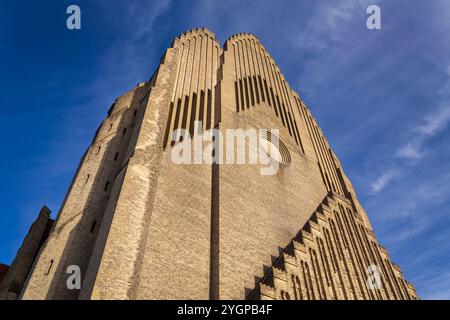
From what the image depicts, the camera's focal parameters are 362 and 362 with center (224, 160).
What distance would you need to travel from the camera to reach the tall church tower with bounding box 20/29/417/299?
10.1 meters

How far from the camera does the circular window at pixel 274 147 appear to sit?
18188mm

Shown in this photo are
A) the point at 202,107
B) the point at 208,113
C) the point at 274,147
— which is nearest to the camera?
the point at 208,113

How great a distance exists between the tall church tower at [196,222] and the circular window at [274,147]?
0.34 ft

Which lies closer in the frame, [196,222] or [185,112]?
[196,222]

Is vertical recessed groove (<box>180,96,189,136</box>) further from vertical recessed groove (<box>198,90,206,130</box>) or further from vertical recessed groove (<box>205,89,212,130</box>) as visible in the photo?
vertical recessed groove (<box>205,89,212,130</box>)

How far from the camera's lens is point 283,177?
16672 millimetres

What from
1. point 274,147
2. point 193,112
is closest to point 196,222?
point 193,112

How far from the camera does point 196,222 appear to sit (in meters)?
12.0

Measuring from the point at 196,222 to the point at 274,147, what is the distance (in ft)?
26.5

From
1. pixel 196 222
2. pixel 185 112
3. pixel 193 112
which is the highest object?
pixel 193 112

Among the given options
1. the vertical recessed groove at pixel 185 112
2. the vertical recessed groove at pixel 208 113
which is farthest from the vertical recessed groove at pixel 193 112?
the vertical recessed groove at pixel 208 113

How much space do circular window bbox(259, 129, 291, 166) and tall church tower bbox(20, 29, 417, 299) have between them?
0.34ft

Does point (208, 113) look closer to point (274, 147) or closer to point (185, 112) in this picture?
point (185, 112)

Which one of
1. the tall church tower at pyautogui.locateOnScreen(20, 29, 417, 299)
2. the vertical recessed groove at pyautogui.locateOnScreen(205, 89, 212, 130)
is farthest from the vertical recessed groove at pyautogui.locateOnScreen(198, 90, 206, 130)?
the vertical recessed groove at pyautogui.locateOnScreen(205, 89, 212, 130)
